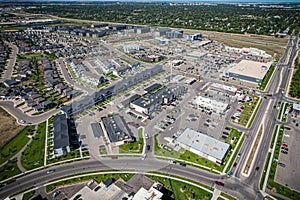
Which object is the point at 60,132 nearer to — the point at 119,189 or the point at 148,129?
the point at 119,189

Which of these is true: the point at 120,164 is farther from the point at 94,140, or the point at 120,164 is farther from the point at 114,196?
the point at 94,140

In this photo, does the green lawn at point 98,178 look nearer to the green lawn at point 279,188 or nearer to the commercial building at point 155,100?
the commercial building at point 155,100

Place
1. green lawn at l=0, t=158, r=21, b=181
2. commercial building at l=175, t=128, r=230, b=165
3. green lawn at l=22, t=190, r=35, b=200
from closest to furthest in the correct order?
green lawn at l=22, t=190, r=35, b=200
green lawn at l=0, t=158, r=21, b=181
commercial building at l=175, t=128, r=230, b=165

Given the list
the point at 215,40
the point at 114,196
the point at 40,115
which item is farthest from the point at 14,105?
the point at 215,40

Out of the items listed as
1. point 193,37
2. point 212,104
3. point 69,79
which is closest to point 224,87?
point 212,104

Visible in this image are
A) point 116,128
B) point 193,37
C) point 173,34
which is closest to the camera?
point 116,128

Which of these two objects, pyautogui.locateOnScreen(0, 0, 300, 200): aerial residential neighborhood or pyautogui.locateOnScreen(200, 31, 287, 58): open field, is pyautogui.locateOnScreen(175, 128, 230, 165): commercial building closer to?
pyautogui.locateOnScreen(0, 0, 300, 200): aerial residential neighborhood

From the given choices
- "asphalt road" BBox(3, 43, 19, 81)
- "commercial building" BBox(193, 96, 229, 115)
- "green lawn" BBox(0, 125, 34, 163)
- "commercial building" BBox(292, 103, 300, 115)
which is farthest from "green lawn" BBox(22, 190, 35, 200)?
"commercial building" BBox(292, 103, 300, 115)
